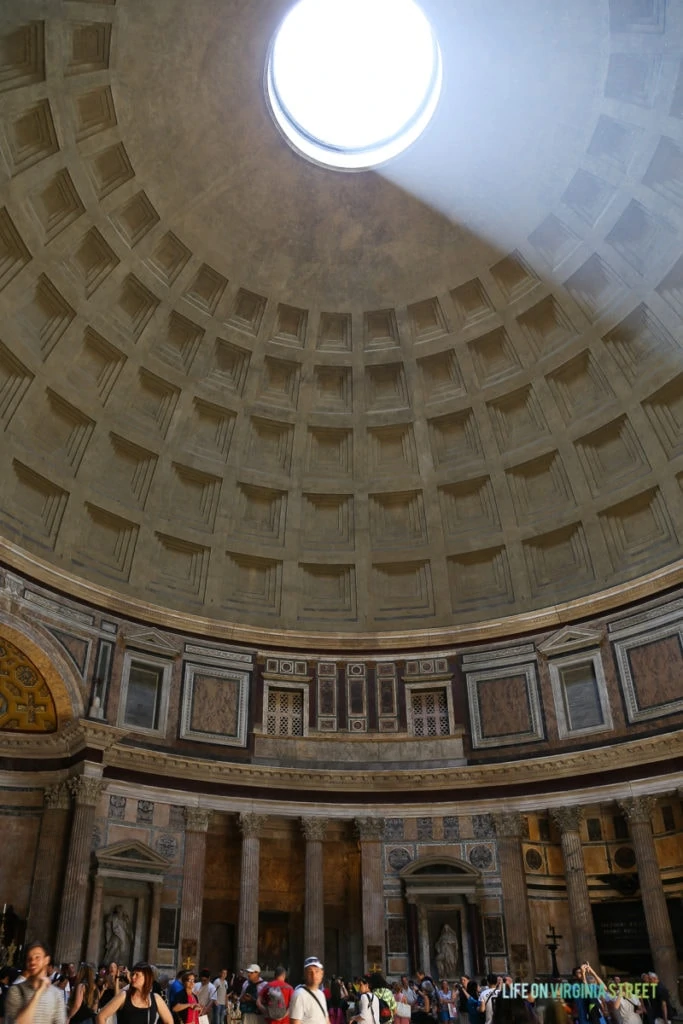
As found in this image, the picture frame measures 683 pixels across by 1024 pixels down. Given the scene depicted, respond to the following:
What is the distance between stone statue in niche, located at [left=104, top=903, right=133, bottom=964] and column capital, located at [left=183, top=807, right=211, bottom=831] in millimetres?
3118

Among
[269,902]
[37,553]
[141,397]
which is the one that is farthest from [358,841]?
[141,397]

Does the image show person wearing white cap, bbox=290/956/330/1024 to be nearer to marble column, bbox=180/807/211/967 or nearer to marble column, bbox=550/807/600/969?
marble column, bbox=180/807/211/967

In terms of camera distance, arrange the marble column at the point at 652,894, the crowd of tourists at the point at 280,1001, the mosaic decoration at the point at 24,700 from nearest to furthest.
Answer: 1. the crowd of tourists at the point at 280,1001
2. the marble column at the point at 652,894
3. the mosaic decoration at the point at 24,700

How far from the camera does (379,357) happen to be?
3334 centimetres

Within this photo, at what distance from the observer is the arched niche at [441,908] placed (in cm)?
2573

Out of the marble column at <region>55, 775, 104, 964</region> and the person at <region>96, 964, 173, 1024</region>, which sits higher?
the marble column at <region>55, 775, 104, 964</region>

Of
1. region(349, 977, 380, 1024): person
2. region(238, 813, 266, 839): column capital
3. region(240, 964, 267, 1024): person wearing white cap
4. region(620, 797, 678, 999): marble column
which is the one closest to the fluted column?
region(238, 813, 266, 839): column capital

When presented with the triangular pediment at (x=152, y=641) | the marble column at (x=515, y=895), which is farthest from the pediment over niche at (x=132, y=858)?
the marble column at (x=515, y=895)

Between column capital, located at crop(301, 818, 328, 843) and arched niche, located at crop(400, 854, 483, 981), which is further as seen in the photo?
column capital, located at crop(301, 818, 328, 843)

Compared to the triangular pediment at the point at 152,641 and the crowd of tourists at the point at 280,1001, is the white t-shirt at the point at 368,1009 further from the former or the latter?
the triangular pediment at the point at 152,641

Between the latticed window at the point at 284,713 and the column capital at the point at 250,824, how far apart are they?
297cm

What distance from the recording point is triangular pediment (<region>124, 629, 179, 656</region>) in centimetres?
2834

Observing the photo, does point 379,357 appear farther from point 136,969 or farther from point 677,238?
point 136,969

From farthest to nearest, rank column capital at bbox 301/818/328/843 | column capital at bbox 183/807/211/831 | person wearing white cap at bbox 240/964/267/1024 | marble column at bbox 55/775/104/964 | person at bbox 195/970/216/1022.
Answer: column capital at bbox 301/818/328/843 < column capital at bbox 183/807/211/831 < marble column at bbox 55/775/104/964 < person at bbox 195/970/216/1022 < person wearing white cap at bbox 240/964/267/1024
